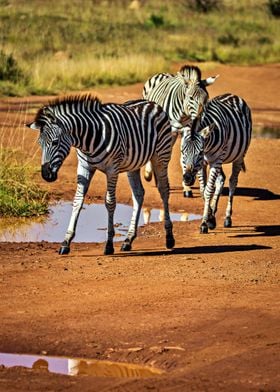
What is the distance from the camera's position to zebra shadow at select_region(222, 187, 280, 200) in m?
17.2

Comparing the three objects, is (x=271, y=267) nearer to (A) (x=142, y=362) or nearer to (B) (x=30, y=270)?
(B) (x=30, y=270)

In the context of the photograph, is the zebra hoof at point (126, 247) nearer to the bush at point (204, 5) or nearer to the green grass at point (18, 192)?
the green grass at point (18, 192)

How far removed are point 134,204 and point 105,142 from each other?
4.02 feet

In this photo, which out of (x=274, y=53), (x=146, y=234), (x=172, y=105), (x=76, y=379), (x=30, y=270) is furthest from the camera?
(x=274, y=53)

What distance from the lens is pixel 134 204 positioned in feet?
43.5

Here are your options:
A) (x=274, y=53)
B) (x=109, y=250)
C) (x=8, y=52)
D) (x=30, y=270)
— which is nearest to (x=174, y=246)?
(x=109, y=250)

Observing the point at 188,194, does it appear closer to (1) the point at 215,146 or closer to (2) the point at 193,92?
(2) the point at 193,92

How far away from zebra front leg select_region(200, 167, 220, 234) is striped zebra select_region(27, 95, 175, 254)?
2.89 feet

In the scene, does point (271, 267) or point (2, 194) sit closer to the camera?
point (271, 267)

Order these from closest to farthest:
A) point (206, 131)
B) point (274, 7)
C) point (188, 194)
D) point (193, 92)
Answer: point (206, 131) → point (188, 194) → point (193, 92) → point (274, 7)

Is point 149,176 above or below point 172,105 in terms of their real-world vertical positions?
Result: below

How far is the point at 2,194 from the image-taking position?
15.0 m

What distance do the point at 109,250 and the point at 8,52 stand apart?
63.9 feet

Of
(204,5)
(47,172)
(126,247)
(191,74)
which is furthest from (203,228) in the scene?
(204,5)
